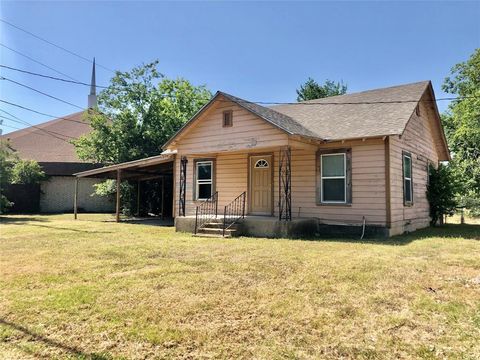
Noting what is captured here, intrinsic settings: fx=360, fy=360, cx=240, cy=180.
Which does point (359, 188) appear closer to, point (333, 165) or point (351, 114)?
point (333, 165)

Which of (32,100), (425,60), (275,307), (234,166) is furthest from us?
(32,100)

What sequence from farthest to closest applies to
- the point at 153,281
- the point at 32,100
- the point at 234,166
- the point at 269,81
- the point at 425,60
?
the point at 269,81 → the point at 32,100 → the point at 425,60 → the point at 234,166 → the point at 153,281

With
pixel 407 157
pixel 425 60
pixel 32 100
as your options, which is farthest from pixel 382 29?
pixel 32 100

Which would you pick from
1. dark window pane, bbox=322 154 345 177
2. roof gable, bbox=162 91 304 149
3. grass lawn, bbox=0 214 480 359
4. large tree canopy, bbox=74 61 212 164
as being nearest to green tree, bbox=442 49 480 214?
dark window pane, bbox=322 154 345 177

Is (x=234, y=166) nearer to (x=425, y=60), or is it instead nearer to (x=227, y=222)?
(x=227, y=222)

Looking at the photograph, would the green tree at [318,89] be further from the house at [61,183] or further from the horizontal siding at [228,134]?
the horizontal siding at [228,134]

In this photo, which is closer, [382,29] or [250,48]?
[382,29]

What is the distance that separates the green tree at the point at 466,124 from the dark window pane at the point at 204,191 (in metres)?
12.4

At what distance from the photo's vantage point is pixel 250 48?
17.3 m

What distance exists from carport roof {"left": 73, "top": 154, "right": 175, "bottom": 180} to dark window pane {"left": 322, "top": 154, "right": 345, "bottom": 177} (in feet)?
21.5

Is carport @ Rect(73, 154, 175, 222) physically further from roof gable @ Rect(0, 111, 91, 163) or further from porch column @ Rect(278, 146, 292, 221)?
roof gable @ Rect(0, 111, 91, 163)

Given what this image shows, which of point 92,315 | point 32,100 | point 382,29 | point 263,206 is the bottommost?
point 92,315

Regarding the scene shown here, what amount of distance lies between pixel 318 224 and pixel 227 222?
2880mm

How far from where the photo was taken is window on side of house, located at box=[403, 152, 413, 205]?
11.9m
